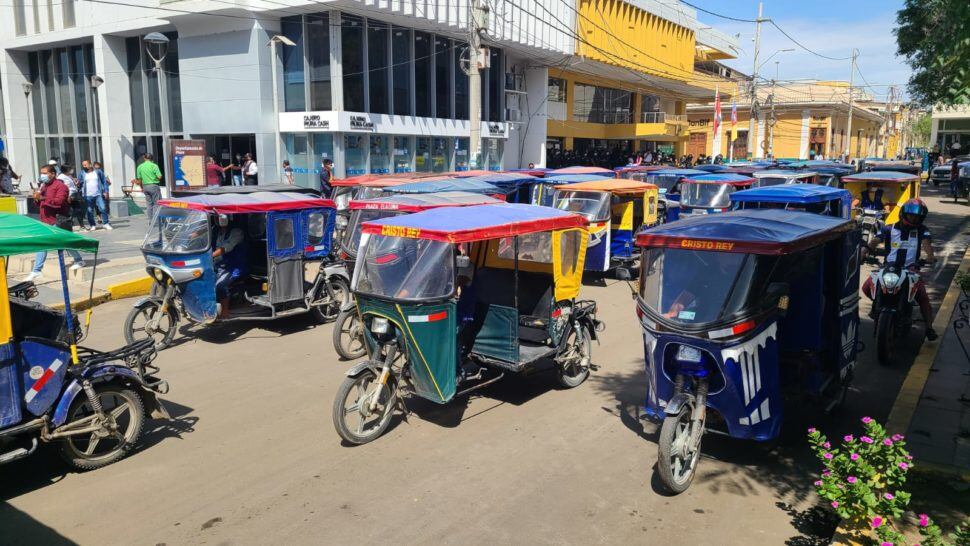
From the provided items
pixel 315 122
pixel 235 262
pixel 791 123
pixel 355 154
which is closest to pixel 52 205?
pixel 235 262

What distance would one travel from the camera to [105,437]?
616 centimetres

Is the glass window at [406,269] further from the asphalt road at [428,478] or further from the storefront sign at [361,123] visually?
the storefront sign at [361,123]

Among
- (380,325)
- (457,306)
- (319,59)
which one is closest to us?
(380,325)

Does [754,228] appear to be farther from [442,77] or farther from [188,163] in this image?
[442,77]

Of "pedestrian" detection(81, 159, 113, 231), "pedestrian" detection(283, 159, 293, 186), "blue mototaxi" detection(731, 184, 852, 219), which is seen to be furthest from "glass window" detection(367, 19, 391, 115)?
"blue mototaxi" detection(731, 184, 852, 219)

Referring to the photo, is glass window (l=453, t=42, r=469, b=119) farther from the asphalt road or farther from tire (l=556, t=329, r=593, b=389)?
the asphalt road

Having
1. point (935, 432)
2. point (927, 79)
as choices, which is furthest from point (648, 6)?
point (935, 432)

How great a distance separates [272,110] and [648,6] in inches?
1070

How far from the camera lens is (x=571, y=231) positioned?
8078mm

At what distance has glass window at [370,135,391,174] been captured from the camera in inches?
1068

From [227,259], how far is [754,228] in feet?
26.0

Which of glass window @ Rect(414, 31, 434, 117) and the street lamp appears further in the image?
glass window @ Rect(414, 31, 434, 117)

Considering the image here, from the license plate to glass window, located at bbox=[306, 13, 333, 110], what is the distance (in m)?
21.4

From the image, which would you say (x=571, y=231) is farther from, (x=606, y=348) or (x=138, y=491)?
(x=138, y=491)
